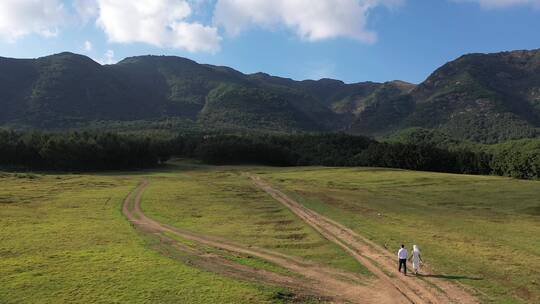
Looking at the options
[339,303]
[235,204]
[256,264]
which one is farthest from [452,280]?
[235,204]

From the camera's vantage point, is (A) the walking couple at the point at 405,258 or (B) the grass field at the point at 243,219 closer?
(A) the walking couple at the point at 405,258

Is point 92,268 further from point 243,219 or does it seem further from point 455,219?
point 455,219

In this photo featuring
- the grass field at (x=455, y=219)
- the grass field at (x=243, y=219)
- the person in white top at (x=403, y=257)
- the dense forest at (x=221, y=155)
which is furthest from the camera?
the dense forest at (x=221, y=155)

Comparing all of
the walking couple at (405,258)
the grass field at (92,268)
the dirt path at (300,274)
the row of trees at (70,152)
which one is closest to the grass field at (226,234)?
the grass field at (92,268)

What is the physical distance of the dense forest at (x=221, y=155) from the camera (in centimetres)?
13762

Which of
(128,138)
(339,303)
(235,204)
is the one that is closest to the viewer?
(339,303)

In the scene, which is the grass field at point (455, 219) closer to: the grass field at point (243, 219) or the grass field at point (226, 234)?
the grass field at point (226, 234)

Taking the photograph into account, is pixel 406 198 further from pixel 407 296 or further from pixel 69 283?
pixel 69 283

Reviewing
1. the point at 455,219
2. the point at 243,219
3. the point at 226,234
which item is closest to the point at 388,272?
the point at 226,234

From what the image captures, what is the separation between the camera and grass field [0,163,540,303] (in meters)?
26.9

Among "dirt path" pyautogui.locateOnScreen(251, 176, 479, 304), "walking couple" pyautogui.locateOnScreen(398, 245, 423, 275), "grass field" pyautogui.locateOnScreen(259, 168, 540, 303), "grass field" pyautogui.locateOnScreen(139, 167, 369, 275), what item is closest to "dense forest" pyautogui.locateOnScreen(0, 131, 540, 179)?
"grass field" pyautogui.locateOnScreen(259, 168, 540, 303)

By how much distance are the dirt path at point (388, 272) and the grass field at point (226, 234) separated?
1.21 m

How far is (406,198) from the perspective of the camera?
266 ft

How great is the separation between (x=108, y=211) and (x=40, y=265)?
2783 centimetres
